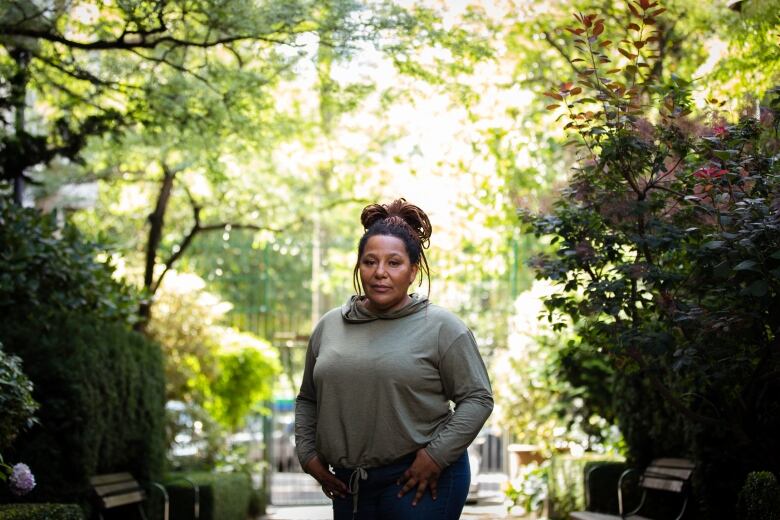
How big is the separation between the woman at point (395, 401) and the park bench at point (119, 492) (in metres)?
5.71

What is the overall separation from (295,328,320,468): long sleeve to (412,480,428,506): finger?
48cm

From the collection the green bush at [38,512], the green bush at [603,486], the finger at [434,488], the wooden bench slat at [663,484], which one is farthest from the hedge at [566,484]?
the finger at [434,488]

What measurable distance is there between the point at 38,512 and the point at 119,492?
3.17 metres

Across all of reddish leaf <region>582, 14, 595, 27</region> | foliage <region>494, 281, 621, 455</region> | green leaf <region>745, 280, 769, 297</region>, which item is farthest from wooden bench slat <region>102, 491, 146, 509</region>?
green leaf <region>745, 280, 769, 297</region>

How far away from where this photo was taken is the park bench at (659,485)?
904 centimetres

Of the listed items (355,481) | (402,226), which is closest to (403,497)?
(355,481)

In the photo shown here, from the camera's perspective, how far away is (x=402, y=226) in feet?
13.4

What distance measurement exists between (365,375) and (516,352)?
11757mm

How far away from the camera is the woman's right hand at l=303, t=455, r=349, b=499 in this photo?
3.85m

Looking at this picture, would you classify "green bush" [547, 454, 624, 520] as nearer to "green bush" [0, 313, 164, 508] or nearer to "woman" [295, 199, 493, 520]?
"green bush" [0, 313, 164, 508]

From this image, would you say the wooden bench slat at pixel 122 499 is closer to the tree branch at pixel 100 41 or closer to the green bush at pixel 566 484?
the tree branch at pixel 100 41

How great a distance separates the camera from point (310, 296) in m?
26.5

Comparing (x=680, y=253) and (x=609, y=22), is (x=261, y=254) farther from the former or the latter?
(x=680, y=253)

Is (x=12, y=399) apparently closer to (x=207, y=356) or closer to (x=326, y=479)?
(x=326, y=479)
